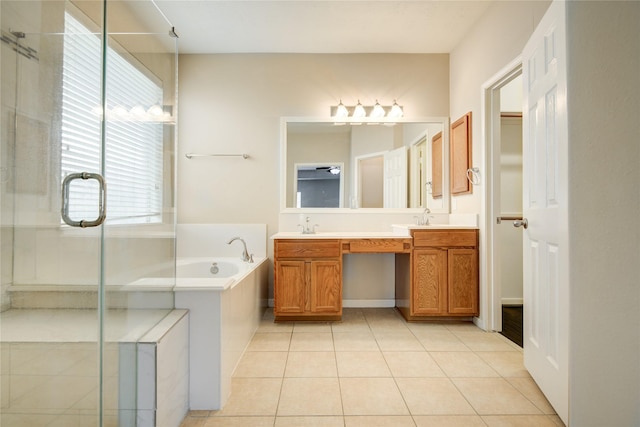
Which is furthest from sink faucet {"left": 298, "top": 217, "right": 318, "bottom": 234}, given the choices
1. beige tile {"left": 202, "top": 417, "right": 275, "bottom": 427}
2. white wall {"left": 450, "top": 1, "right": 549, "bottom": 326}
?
beige tile {"left": 202, "top": 417, "right": 275, "bottom": 427}

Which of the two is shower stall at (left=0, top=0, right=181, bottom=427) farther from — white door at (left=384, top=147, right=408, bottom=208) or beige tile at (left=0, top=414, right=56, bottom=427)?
white door at (left=384, top=147, right=408, bottom=208)

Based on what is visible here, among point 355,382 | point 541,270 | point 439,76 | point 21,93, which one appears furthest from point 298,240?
point 439,76

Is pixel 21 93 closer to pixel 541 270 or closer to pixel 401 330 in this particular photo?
pixel 541 270

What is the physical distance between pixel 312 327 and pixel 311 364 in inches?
26.8

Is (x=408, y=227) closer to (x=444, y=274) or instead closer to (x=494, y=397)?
(x=444, y=274)

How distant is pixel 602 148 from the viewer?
4.60 feet

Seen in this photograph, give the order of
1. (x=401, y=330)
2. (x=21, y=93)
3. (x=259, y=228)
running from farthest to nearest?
(x=259, y=228) → (x=401, y=330) → (x=21, y=93)

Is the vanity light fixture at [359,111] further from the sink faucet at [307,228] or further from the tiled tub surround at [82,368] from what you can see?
the tiled tub surround at [82,368]

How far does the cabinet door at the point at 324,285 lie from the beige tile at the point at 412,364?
672 millimetres

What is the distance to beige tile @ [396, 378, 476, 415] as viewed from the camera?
1.60m

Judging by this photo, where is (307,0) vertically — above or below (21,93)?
above

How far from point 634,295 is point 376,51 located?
281 cm

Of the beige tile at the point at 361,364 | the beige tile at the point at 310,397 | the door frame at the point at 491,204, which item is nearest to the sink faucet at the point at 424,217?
the door frame at the point at 491,204

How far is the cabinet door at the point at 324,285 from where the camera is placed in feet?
9.11
